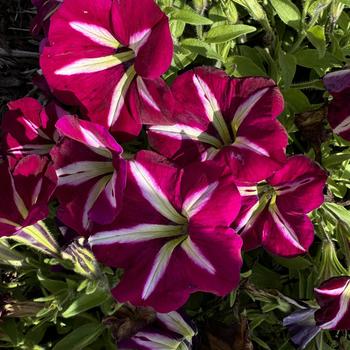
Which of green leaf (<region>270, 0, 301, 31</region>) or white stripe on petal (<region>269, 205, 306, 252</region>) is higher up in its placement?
green leaf (<region>270, 0, 301, 31</region>)

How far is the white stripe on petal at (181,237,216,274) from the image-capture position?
1135mm

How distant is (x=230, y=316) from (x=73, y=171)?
19.6 inches

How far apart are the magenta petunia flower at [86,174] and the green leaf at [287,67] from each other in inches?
16.9

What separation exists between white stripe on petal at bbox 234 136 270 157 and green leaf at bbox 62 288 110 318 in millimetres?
445

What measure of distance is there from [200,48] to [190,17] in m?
0.08

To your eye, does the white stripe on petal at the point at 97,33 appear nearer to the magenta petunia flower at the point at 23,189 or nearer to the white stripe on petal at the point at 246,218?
the magenta petunia flower at the point at 23,189

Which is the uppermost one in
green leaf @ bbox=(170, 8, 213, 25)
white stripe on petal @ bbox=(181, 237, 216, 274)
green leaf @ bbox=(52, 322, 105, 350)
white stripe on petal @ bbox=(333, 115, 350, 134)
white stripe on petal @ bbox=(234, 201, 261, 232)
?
green leaf @ bbox=(170, 8, 213, 25)

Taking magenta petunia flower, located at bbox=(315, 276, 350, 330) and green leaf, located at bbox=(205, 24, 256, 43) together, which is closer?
magenta petunia flower, located at bbox=(315, 276, 350, 330)

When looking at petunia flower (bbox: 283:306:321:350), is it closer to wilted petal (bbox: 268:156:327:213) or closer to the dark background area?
wilted petal (bbox: 268:156:327:213)

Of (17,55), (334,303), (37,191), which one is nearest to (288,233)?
(334,303)

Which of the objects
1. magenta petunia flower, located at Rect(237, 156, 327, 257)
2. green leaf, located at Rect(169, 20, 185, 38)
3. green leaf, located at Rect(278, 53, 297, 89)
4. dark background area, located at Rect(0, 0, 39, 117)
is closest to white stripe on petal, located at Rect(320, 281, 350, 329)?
magenta petunia flower, located at Rect(237, 156, 327, 257)

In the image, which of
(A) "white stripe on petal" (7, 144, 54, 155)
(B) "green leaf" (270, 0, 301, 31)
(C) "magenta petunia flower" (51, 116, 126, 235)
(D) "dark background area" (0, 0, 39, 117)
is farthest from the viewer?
(D) "dark background area" (0, 0, 39, 117)

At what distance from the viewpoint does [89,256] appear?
1268mm

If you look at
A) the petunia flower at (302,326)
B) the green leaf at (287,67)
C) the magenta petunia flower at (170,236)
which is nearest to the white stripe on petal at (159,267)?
the magenta petunia flower at (170,236)
